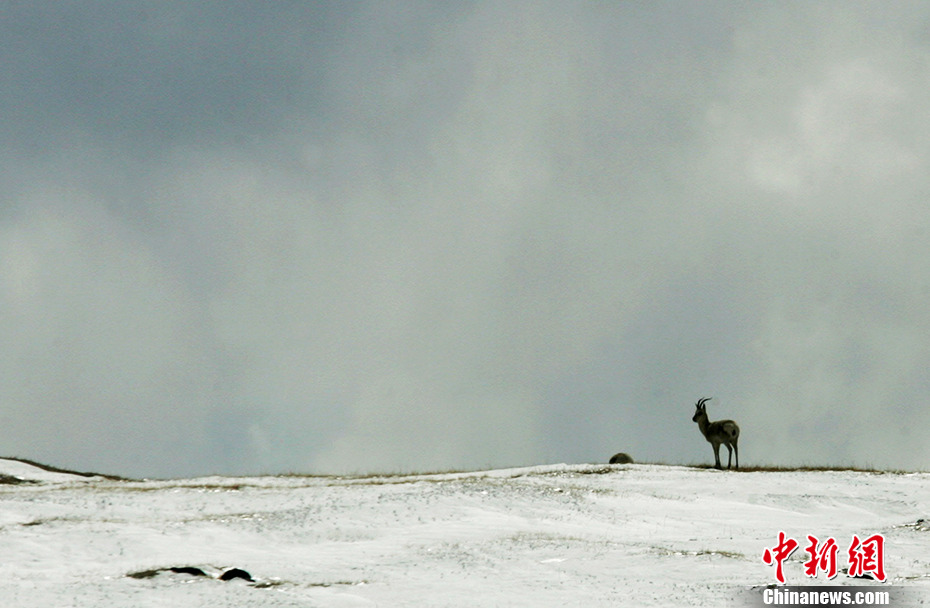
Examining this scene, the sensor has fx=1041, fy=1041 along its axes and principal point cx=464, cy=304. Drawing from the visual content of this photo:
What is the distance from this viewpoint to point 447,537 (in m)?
25.9

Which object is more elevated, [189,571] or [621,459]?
[621,459]

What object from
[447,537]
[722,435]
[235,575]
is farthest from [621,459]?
[235,575]

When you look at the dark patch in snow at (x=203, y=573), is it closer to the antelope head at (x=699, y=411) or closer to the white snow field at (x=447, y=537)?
the white snow field at (x=447, y=537)

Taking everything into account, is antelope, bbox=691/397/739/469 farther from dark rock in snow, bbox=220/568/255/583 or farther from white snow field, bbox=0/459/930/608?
dark rock in snow, bbox=220/568/255/583

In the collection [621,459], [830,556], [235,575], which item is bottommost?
[235,575]

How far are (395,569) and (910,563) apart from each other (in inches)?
462

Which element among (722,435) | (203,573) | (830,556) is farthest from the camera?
(722,435)

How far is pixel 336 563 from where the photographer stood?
921 inches

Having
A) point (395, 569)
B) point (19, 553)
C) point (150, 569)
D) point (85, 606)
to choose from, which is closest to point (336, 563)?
point (395, 569)

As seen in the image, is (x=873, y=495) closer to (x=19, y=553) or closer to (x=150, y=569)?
(x=150, y=569)

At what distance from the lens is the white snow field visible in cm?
→ 2056

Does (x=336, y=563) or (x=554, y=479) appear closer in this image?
(x=336, y=563)

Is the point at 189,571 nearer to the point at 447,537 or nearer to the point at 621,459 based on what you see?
the point at 447,537

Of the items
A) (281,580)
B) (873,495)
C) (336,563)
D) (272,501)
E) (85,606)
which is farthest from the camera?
(873,495)
